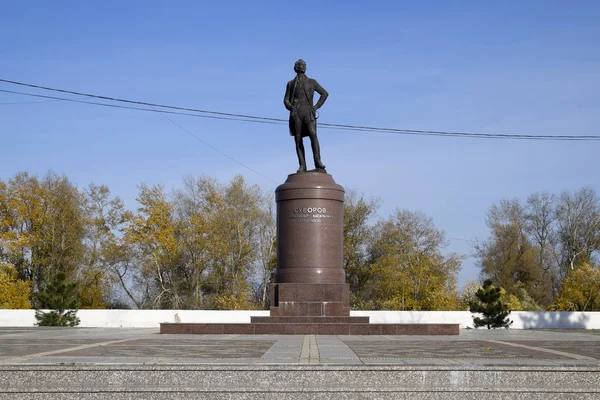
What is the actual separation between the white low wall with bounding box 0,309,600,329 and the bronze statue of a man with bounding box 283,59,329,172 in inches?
295

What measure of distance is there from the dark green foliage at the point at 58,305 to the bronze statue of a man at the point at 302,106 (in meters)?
10.3

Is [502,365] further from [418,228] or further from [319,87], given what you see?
[418,228]

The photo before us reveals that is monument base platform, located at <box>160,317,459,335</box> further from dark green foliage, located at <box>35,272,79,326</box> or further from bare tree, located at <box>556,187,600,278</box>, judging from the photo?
bare tree, located at <box>556,187,600,278</box>

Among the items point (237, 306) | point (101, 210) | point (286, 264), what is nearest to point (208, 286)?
point (237, 306)

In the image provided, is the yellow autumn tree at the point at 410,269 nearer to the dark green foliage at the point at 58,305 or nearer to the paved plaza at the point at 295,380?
the dark green foliage at the point at 58,305

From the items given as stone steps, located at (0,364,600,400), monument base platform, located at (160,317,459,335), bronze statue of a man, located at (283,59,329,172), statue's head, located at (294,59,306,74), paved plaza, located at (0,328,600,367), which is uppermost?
statue's head, located at (294,59,306,74)

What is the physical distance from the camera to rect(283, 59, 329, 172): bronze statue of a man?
16094mm

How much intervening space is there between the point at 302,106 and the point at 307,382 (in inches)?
405

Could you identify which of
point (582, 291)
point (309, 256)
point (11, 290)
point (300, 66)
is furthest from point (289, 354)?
point (582, 291)

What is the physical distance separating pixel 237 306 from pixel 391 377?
32.5m

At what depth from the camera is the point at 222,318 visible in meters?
22.8

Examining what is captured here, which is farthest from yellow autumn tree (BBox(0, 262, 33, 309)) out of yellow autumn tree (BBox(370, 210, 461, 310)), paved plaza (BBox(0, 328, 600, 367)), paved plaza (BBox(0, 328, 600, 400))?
paved plaza (BBox(0, 328, 600, 400))

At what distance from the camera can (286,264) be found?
15.2 metres

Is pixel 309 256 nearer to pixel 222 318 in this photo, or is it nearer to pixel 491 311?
pixel 222 318
